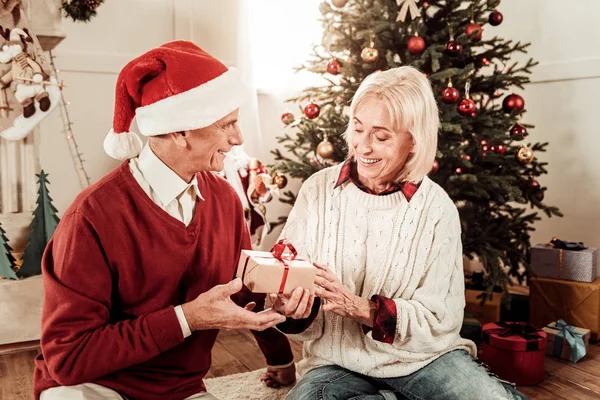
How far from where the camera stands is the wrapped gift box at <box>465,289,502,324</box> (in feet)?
10.1

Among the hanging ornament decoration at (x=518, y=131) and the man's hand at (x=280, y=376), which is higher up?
the hanging ornament decoration at (x=518, y=131)

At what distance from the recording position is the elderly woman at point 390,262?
1631mm

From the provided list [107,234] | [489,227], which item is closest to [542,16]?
[489,227]

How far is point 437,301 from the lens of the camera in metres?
1.65

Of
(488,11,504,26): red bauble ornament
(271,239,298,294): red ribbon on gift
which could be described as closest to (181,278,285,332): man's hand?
(271,239,298,294): red ribbon on gift

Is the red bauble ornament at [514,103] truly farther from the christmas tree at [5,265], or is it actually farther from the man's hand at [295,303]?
the christmas tree at [5,265]

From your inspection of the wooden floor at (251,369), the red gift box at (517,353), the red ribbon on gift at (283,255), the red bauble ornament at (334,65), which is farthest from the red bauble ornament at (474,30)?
the red ribbon on gift at (283,255)

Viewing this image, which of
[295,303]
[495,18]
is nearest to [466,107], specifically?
[495,18]

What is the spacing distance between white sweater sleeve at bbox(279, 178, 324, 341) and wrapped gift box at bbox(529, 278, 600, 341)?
1.80 meters

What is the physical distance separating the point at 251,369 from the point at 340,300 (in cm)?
108

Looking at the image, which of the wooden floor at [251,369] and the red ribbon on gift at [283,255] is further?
the wooden floor at [251,369]

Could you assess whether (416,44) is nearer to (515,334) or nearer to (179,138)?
(515,334)

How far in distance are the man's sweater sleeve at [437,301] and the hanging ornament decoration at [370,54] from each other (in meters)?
1.07

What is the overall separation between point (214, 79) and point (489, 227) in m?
1.83
